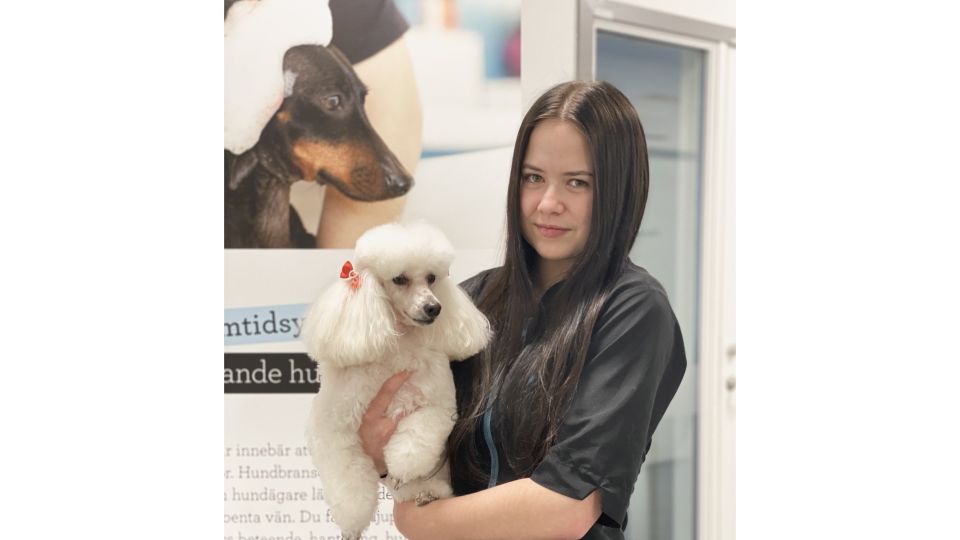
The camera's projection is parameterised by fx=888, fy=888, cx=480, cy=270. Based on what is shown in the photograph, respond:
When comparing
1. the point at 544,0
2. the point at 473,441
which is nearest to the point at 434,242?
the point at 473,441

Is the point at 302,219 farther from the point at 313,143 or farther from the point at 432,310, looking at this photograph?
the point at 432,310

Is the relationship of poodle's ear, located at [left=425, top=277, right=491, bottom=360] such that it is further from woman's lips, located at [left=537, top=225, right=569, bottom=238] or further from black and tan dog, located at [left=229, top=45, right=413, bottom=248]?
black and tan dog, located at [left=229, top=45, right=413, bottom=248]

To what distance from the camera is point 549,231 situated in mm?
1644

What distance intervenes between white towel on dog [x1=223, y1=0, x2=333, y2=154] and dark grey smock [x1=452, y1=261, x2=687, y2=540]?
36.0 inches

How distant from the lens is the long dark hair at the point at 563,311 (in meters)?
1.57

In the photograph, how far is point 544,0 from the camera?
1.90 m

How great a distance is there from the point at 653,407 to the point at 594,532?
24cm

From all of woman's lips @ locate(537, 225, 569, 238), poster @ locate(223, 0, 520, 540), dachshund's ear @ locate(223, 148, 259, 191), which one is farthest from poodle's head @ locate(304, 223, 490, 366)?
dachshund's ear @ locate(223, 148, 259, 191)

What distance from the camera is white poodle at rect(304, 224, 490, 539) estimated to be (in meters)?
1.54

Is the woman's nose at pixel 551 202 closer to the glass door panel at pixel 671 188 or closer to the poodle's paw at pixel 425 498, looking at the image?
the glass door panel at pixel 671 188

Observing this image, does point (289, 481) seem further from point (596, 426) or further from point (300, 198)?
point (596, 426)

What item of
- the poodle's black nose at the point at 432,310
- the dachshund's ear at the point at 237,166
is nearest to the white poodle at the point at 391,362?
the poodle's black nose at the point at 432,310

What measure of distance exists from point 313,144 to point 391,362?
629 millimetres

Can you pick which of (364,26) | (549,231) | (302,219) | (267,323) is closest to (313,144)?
Answer: (302,219)
